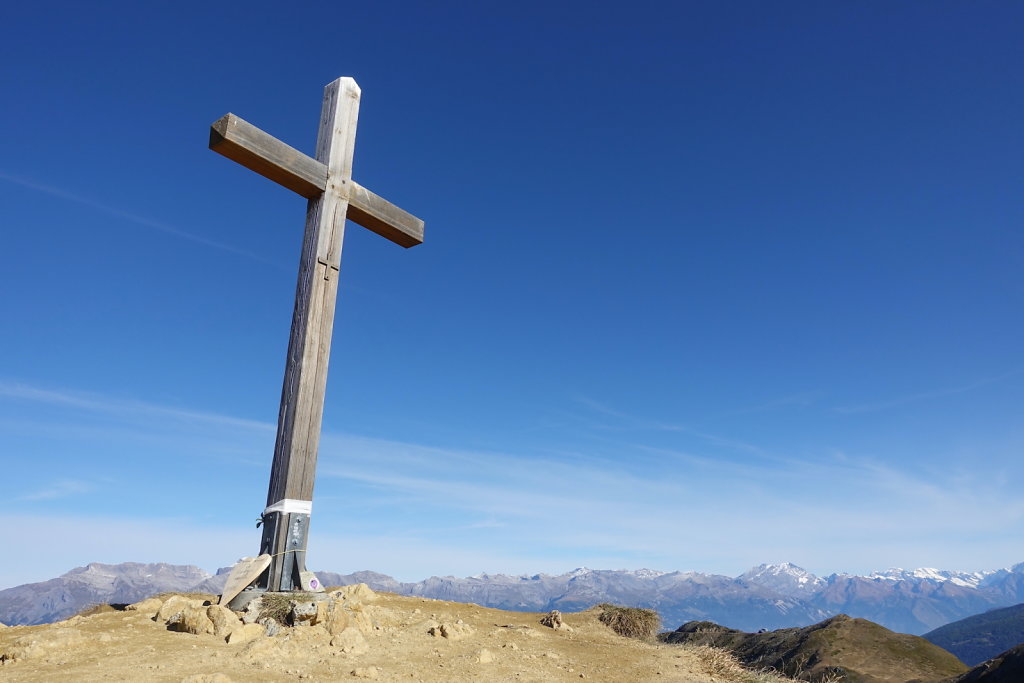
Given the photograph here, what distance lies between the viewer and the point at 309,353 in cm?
955

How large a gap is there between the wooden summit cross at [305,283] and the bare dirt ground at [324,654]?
130cm

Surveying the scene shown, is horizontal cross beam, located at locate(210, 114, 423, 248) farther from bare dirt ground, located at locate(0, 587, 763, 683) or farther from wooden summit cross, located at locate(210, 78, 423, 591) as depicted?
bare dirt ground, located at locate(0, 587, 763, 683)

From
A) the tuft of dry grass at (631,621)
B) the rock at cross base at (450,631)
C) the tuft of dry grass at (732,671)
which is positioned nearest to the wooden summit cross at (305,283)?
the rock at cross base at (450,631)

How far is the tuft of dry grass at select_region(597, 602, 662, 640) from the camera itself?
13961 mm

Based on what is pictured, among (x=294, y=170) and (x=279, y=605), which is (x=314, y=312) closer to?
(x=294, y=170)

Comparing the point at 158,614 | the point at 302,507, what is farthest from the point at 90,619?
the point at 302,507

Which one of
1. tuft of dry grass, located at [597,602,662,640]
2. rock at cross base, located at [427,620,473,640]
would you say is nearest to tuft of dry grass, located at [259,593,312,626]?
rock at cross base, located at [427,620,473,640]

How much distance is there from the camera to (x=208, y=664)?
6711mm

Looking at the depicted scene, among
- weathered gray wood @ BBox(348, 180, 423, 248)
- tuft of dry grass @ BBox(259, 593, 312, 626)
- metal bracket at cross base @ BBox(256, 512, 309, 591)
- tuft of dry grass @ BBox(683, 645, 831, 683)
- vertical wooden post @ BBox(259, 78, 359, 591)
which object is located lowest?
tuft of dry grass @ BBox(683, 645, 831, 683)

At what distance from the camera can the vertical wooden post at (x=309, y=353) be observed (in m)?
8.84

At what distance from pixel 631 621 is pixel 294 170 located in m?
11.7

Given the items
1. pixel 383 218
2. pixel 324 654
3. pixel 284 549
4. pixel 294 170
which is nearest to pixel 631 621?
pixel 284 549

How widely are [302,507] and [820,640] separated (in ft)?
205

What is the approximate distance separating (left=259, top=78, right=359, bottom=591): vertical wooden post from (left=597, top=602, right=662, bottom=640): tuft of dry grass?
803 centimetres
